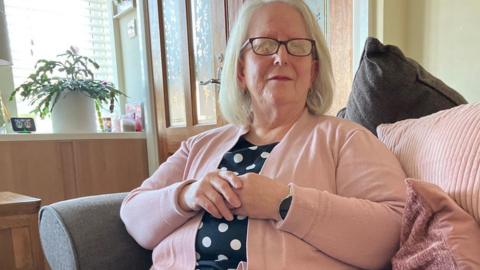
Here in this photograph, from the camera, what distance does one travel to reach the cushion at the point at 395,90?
82cm

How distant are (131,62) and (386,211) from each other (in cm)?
228

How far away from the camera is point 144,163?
2318 millimetres

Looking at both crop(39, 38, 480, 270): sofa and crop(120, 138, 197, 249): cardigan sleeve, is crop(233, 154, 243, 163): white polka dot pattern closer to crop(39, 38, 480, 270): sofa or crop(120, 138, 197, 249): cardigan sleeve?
crop(120, 138, 197, 249): cardigan sleeve

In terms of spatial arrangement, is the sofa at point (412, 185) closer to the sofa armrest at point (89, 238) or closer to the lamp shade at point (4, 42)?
the sofa armrest at point (89, 238)

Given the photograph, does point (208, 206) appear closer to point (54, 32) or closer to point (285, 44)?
point (285, 44)

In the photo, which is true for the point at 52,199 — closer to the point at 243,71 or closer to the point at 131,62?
the point at 131,62

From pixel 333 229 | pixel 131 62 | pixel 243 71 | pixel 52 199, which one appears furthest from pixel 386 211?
pixel 131 62

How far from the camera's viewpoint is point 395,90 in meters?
0.83

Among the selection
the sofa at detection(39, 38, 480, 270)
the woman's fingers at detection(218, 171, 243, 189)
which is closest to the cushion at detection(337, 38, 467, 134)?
the sofa at detection(39, 38, 480, 270)

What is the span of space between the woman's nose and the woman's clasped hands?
0.29m

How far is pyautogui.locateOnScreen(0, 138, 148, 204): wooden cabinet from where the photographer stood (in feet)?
6.11

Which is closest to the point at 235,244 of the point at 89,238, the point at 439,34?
the point at 89,238

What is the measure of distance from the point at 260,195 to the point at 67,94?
168 centimetres

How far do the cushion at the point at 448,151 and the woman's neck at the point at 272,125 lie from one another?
25cm
